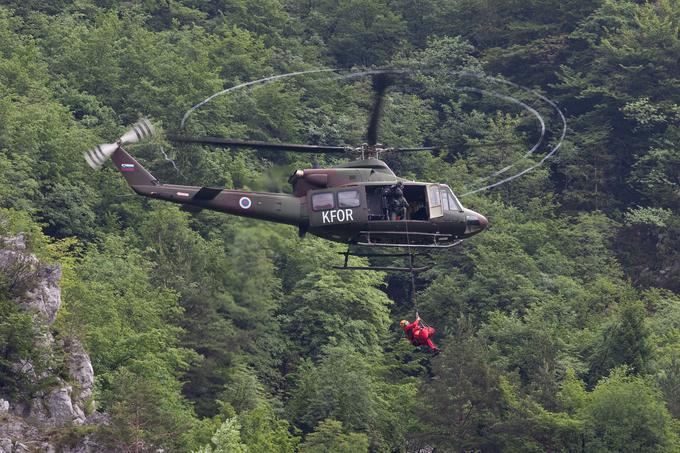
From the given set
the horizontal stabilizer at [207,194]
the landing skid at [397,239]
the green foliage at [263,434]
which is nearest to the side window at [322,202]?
the landing skid at [397,239]

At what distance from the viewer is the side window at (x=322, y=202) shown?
158 ft

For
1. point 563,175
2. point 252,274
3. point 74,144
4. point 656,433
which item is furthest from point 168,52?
point 252,274

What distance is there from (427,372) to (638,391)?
37.6 feet

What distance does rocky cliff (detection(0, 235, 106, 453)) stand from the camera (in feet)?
197

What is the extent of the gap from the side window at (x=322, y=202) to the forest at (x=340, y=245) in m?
1.63

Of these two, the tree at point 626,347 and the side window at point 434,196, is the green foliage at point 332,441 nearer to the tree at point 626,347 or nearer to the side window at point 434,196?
→ the tree at point 626,347

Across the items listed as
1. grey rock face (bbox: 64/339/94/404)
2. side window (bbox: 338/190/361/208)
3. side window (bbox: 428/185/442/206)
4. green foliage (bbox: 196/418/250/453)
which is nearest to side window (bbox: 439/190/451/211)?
side window (bbox: 428/185/442/206)

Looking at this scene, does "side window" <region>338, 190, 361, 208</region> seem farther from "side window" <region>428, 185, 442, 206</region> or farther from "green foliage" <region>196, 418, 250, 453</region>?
"green foliage" <region>196, 418, 250, 453</region>

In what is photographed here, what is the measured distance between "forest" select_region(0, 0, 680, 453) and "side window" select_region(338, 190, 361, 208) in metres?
2.24

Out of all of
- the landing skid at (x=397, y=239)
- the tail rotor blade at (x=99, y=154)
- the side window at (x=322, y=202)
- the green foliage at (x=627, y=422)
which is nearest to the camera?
the landing skid at (x=397, y=239)

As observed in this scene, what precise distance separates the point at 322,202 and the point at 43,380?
1769 cm

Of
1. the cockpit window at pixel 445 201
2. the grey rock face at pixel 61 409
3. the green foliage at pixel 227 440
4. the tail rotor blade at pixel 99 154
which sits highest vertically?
the tail rotor blade at pixel 99 154

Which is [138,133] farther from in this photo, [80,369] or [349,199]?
[80,369]

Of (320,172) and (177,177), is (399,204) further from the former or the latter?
(177,177)
